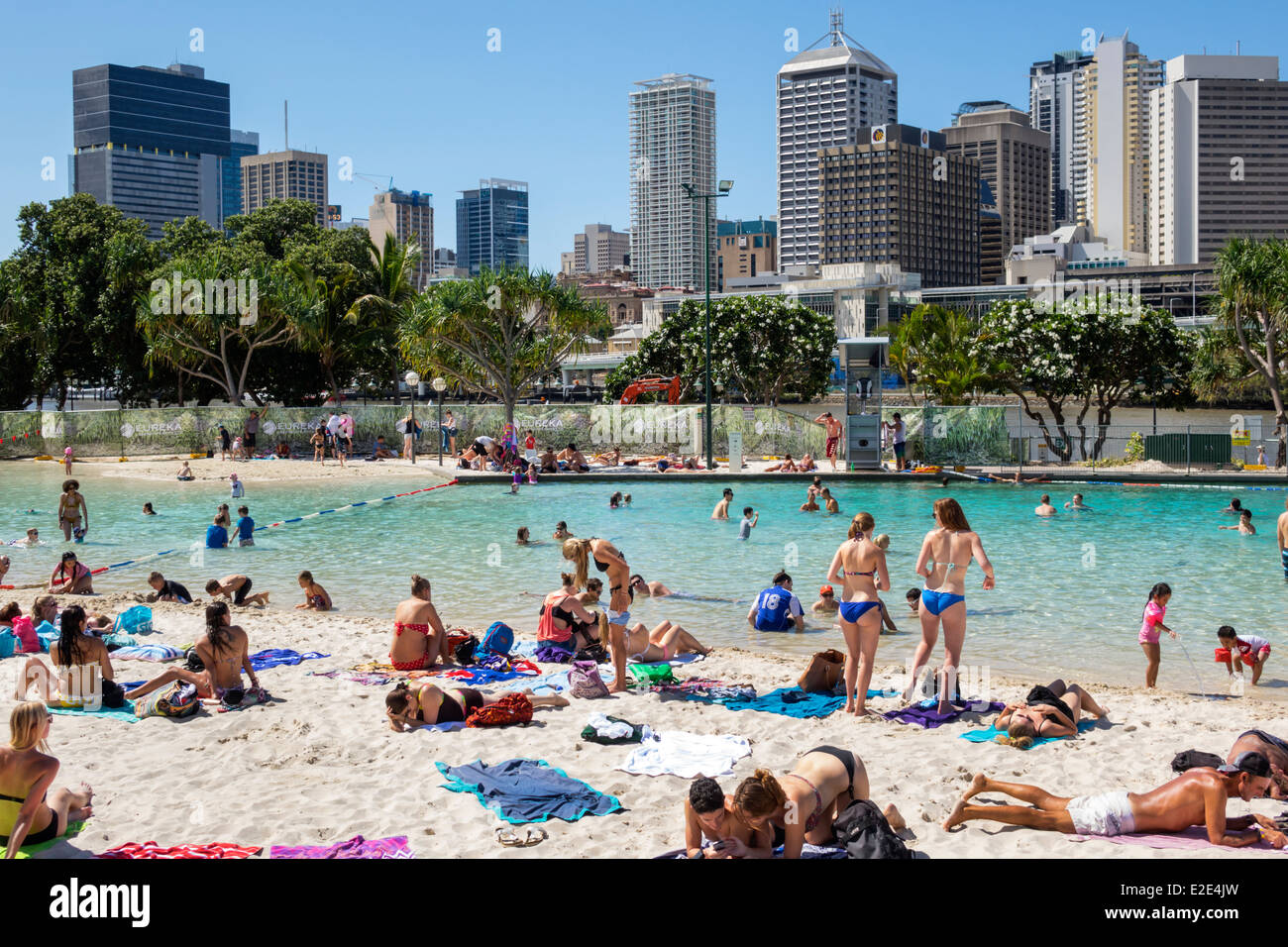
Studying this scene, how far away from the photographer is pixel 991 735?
28.4ft

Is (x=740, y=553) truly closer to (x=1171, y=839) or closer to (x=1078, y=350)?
(x=1171, y=839)

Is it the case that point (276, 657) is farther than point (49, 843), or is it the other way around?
point (276, 657)

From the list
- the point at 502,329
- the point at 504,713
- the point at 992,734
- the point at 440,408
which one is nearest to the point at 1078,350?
the point at 502,329

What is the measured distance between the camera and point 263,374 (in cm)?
4853

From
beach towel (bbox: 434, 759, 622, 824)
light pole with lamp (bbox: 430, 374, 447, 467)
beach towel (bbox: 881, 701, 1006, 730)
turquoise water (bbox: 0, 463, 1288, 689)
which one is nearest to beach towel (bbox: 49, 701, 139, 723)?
beach towel (bbox: 434, 759, 622, 824)

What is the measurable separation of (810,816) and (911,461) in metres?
27.2

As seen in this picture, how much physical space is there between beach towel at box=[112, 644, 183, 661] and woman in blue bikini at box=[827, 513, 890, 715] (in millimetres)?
6717

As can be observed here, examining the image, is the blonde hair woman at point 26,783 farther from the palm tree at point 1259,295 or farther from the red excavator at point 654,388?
the red excavator at point 654,388

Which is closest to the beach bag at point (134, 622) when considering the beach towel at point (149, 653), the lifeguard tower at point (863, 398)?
the beach towel at point (149, 653)

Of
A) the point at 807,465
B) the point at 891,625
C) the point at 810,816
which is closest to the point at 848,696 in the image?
the point at 810,816

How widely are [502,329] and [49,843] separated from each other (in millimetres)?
33451

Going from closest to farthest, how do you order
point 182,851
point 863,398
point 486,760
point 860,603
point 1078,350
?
1. point 182,851
2. point 486,760
3. point 860,603
4. point 863,398
5. point 1078,350

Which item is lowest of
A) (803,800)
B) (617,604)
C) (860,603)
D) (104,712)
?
(104,712)
